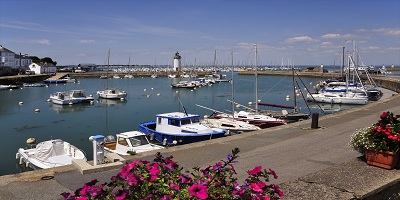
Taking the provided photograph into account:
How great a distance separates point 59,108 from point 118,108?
25.6 feet

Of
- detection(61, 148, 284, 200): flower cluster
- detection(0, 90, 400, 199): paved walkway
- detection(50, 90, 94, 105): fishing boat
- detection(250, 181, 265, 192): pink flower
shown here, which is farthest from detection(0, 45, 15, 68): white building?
detection(250, 181, 265, 192): pink flower

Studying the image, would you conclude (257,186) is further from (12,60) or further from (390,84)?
(12,60)

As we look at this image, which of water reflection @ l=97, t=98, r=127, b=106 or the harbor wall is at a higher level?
the harbor wall

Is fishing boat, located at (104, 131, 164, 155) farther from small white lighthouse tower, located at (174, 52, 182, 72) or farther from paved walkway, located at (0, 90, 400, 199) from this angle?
small white lighthouse tower, located at (174, 52, 182, 72)

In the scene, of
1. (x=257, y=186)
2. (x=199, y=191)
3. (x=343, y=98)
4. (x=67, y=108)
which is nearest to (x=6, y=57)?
(x=67, y=108)

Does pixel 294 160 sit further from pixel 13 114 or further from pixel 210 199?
pixel 13 114

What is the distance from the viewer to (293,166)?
9.18 m

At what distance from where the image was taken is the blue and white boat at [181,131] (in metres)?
21.1

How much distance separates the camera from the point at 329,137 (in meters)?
13.4

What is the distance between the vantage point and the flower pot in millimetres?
6043

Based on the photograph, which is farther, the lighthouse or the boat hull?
the lighthouse

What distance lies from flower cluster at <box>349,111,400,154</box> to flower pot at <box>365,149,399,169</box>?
9 cm

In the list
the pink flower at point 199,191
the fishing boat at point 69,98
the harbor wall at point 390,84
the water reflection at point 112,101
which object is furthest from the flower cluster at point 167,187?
the harbor wall at point 390,84

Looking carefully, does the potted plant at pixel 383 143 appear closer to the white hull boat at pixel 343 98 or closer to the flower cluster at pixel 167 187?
the flower cluster at pixel 167 187
